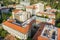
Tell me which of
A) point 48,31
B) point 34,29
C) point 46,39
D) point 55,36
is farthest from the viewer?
point 34,29

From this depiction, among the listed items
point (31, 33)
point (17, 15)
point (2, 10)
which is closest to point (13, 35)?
point (31, 33)

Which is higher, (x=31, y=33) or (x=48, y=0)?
(x=48, y=0)

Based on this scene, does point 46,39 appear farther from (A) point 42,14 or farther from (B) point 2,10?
(B) point 2,10

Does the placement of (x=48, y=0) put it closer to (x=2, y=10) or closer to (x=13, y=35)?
(x=2, y=10)

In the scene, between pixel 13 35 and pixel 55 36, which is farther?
pixel 13 35

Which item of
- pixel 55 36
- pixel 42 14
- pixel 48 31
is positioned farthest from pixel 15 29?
pixel 42 14

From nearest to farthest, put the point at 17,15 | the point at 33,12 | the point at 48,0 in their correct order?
the point at 17,15 → the point at 33,12 → the point at 48,0

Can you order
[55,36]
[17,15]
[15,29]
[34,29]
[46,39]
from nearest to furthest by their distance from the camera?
[46,39]
[55,36]
[15,29]
[34,29]
[17,15]

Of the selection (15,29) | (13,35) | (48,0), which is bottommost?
(13,35)

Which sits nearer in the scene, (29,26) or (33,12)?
(29,26)
